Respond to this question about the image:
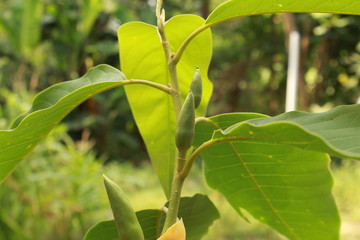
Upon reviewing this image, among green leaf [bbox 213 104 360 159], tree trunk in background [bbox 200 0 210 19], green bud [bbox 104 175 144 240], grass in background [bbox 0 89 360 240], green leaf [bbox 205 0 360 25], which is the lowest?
grass in background [bbox 0 89 360 240]

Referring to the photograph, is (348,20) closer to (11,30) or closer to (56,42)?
(56,42)

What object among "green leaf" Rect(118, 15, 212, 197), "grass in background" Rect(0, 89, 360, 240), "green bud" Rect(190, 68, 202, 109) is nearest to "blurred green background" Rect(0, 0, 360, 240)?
"grass in background" Rect(0, 89, 360, 240)

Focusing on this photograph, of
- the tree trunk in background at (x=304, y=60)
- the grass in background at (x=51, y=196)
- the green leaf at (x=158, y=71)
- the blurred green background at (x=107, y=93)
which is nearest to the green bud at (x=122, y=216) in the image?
the green leaf at (x=158, y=71)

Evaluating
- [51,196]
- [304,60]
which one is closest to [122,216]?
[51,196]

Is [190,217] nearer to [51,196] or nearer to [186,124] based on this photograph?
[186,124]

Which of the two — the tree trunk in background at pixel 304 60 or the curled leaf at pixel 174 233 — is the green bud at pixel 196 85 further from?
the tree trunk in background at pixel 304 60

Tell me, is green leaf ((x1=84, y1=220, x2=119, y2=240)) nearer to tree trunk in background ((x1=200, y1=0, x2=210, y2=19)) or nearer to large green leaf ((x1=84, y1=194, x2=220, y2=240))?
large green leaf ((x1=84, y1=194, x2=220, y2=240))
